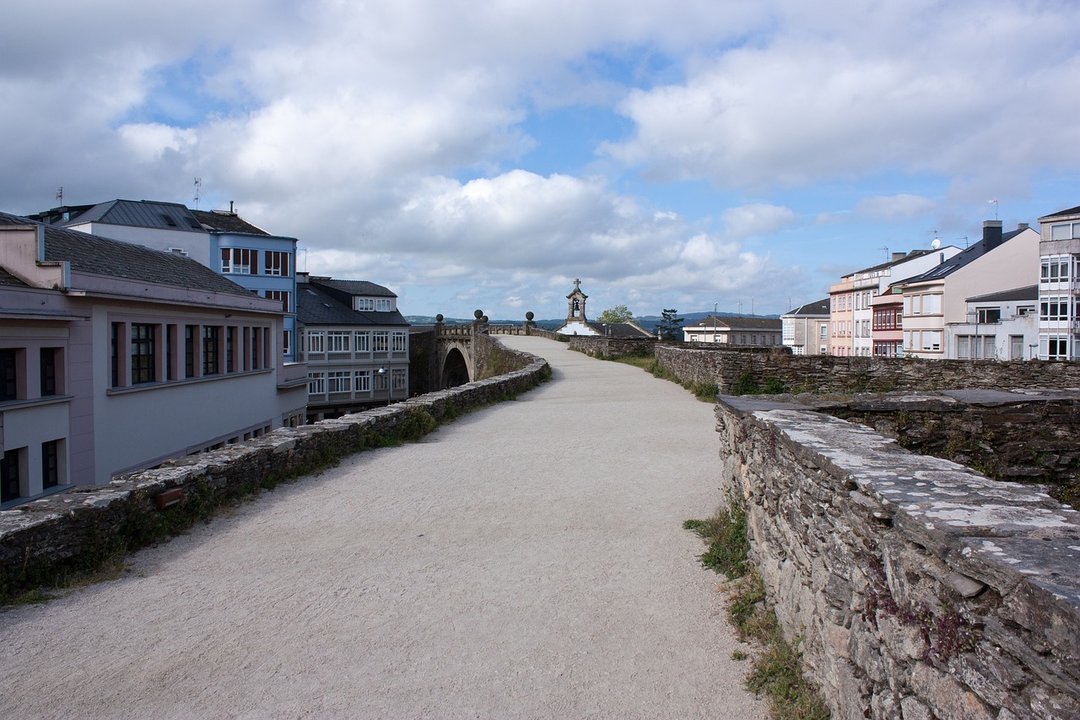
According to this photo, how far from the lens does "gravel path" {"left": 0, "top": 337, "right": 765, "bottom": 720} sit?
12.6ft

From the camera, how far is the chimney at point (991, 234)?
50.2m

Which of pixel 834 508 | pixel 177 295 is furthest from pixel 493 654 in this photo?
pixel 177 295

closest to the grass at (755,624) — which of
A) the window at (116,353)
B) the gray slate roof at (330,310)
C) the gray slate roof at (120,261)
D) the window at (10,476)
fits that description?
the window at (10,476)

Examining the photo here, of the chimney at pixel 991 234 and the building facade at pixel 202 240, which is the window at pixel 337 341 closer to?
the building facade at pixel 202 240

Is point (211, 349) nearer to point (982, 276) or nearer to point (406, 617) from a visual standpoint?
point (406, 617)

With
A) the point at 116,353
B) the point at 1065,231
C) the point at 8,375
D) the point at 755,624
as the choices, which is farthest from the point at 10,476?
the point at 1065,231

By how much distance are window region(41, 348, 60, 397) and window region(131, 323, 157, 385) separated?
312 cm

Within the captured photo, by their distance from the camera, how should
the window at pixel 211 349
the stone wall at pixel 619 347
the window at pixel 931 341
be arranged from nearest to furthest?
the window at pixel 211 349, the stone wall at pixel 619 347, the window at pixel 931 341

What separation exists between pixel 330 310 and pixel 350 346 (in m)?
3.30

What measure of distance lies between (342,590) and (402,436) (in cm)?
638

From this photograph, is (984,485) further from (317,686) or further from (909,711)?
(317,686)

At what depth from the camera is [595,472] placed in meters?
9.11

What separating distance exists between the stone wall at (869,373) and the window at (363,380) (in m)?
43.2

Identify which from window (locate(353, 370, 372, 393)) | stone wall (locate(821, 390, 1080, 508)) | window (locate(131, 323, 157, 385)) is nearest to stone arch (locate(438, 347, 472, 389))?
window (locate(353, 370, 372, 393))
